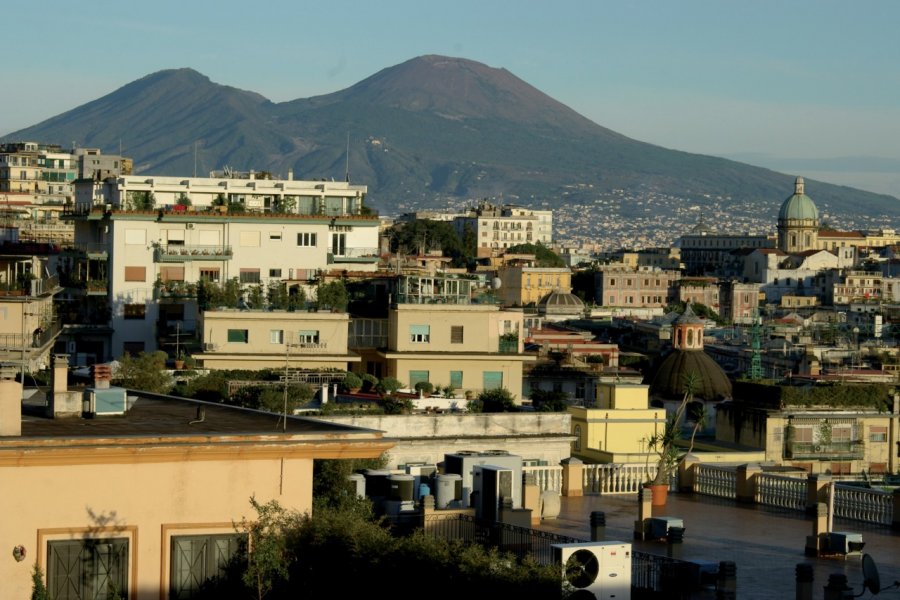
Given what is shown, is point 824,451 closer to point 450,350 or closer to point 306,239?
point 450,350

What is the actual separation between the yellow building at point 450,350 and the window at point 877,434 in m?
10.3

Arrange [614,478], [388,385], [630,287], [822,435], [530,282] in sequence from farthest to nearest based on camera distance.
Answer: [630,287] < [530,282] < [822,435] < [388,385] < [614,478]

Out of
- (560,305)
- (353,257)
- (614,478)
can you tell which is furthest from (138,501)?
(560,305)

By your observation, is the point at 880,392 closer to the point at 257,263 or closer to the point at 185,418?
the point at 257,263

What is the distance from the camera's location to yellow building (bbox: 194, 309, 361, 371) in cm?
4562

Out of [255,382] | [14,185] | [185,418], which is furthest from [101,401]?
[14,185]

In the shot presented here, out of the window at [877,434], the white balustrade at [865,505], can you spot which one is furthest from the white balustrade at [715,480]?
the window at [877,434]

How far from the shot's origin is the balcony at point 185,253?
188 ft

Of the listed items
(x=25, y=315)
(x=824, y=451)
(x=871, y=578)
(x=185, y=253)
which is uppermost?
(x=185, y=253)

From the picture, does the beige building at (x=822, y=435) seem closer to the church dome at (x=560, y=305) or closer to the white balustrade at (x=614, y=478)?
the white balustrade at (x=614, y=478)

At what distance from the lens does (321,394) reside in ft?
117

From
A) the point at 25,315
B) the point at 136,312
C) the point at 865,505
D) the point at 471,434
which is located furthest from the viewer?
the point at 136,312

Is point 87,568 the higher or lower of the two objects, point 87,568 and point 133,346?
the lower

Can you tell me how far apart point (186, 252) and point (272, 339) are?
38.3 feet
